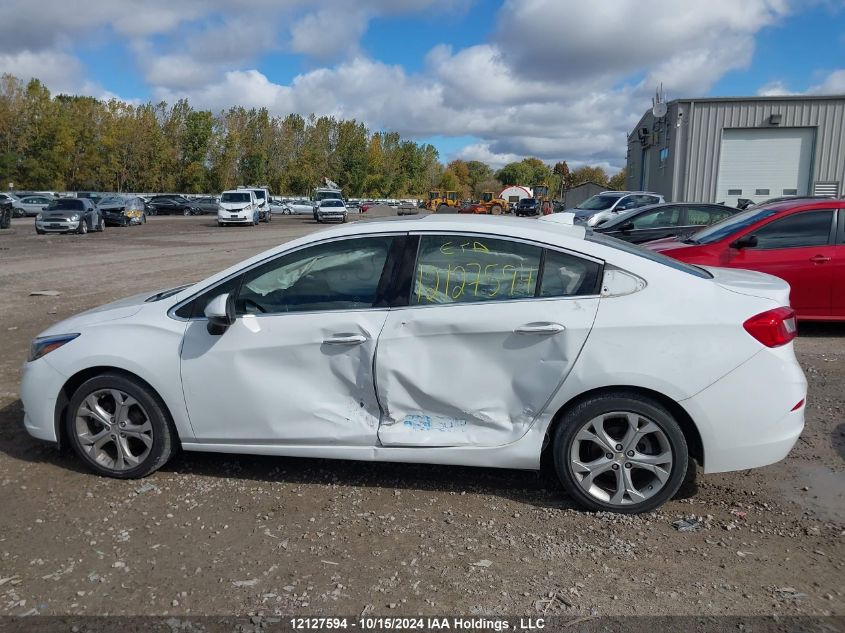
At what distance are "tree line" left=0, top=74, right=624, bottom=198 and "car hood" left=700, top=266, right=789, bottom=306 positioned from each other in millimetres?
75209

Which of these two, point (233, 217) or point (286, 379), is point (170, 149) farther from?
point (286, 379)

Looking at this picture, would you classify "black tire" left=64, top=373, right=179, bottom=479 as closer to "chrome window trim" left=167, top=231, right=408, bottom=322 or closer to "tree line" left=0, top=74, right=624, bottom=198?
"chrome window trim" left=167, top=231, right=408, bottom=322

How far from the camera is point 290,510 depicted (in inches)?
153

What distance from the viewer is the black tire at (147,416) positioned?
412 cm

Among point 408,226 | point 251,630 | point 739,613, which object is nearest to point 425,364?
point 408,226

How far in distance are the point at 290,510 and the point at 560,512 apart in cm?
154

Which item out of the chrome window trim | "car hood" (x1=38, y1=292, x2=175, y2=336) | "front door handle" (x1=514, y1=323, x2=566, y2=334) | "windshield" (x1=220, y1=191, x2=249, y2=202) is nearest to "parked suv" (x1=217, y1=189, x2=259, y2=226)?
"windshield" (x1=220, y1=191, x2=249, y2=202)

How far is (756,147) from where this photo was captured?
27219 mm

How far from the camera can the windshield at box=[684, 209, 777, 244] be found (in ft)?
26.4

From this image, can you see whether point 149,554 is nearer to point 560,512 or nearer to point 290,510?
point 290,510

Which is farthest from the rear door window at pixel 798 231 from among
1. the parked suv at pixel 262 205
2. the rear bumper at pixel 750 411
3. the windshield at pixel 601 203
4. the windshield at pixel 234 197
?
the parked suv at pixel 262 205

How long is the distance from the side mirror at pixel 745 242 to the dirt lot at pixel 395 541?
3.37 metres

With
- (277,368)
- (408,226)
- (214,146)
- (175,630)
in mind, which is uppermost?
(214,146)

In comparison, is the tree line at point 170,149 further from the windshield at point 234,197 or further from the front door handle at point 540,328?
the front door handle at point 540,328
